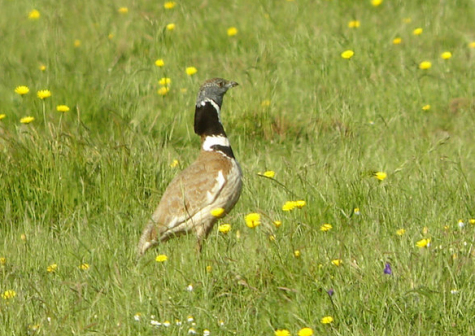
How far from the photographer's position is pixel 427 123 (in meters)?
7.70

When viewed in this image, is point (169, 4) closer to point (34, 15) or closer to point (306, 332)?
point (34, 15)

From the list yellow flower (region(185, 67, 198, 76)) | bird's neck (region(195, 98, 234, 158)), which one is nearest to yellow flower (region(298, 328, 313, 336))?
bird's neck (region(195, 98, 234, 158))

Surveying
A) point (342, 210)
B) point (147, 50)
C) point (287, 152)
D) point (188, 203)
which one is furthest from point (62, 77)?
point (342, 210)

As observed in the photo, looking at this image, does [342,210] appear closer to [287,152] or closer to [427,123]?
[287,152]

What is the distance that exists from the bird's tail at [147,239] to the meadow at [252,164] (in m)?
0.08

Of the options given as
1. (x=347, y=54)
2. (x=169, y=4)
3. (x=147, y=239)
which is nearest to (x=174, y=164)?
(x=147, y=239)

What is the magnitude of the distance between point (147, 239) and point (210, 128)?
3.32ft

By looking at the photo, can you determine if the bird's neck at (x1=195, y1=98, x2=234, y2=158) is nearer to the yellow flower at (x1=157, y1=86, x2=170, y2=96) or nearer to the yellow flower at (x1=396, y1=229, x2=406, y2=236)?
the yellow flower at (x1=396, y1=229, x2=406, y2=236)

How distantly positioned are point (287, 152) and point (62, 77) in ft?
6.73

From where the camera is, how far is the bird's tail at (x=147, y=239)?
5.35 metres

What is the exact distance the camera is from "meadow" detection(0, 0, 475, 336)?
434 centimetres

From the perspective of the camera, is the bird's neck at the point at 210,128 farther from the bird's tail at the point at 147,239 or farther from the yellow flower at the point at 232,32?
the yellow flower at the point at 232,32

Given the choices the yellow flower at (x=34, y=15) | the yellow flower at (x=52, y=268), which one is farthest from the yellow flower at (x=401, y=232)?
the yellow flower at (x=34, y=15)

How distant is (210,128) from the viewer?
6090 millimetres
